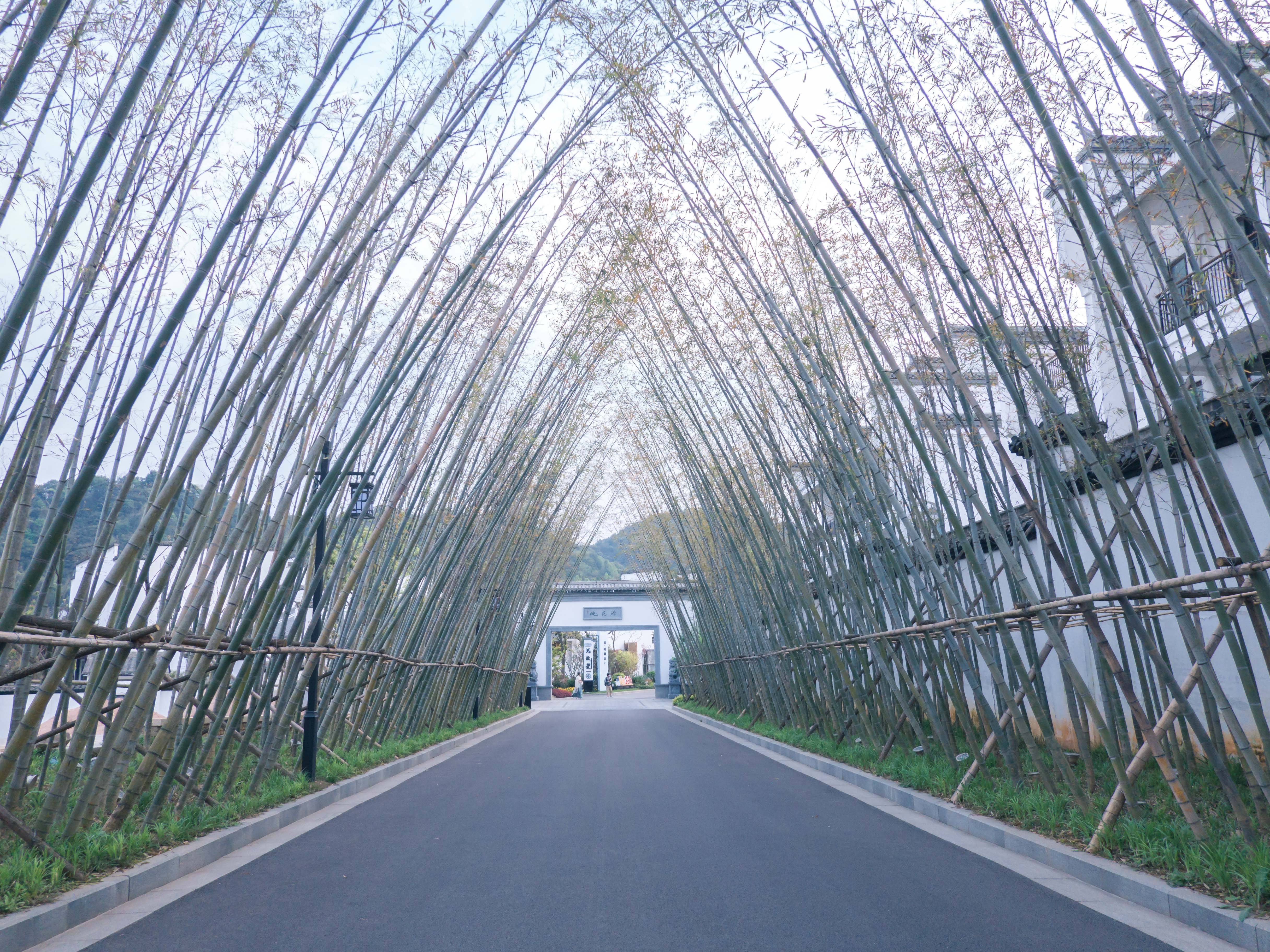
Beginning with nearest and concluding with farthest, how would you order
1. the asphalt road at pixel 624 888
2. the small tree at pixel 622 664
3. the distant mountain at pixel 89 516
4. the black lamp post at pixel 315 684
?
the asphalt road at pixel 624 888 < the distant mountain at pixel 89 516 < the black lamp post at pixel 315 684 < the small tree at pixel 622 664

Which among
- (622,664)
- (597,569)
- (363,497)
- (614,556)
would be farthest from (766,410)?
(622,664)

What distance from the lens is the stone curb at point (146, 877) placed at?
279 centimetres

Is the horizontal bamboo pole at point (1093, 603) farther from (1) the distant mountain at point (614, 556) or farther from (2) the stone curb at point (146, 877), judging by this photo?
(1) the distant mountain at point (614, 556)

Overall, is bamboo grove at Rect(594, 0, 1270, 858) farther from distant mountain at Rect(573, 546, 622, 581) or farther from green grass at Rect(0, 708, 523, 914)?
distant mountain at Rect(573, 546, 622, 581)

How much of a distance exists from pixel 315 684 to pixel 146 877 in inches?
116

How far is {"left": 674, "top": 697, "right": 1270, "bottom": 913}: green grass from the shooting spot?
2.92m

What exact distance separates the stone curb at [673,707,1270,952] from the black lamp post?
3759mm

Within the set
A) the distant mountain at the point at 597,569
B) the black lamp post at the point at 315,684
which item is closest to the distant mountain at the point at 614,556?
the distant mountain at the point at 597,569

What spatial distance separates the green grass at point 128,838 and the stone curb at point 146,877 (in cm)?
4

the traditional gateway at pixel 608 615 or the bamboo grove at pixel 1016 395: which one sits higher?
the traditional gateway at pixel 608 615

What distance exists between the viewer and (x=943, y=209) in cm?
552

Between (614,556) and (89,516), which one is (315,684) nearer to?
(89,516)

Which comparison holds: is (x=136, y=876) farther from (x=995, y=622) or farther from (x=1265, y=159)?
(x=1265, y=159)

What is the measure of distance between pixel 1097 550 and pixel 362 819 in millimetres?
4141
